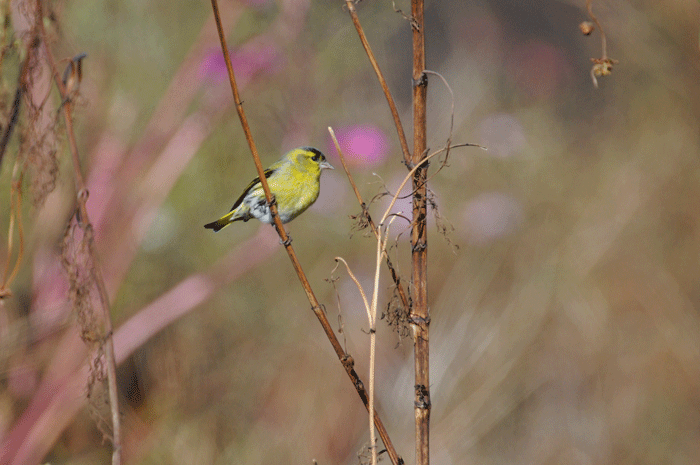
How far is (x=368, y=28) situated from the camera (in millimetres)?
3480

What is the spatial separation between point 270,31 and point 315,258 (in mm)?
1104

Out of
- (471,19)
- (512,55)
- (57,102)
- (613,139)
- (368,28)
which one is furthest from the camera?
(471,19)

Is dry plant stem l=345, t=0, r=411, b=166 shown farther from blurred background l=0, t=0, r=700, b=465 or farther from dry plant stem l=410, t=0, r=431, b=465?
blurred background l=0, t=0, r=700, b=465

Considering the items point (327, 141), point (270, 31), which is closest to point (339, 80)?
point (327, 141)

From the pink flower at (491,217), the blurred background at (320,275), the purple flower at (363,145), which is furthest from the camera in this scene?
the pink flower at (491,217)

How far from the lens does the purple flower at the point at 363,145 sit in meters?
2.83

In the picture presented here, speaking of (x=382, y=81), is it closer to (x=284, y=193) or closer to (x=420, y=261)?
(x=420, y=261)

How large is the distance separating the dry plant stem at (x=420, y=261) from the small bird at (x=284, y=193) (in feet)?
3.25

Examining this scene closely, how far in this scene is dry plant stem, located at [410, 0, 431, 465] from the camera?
0.65 m

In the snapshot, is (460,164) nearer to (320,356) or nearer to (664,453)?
(320,356)

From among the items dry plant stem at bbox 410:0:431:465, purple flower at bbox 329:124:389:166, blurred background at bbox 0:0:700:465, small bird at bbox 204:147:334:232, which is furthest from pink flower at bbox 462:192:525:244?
dry plant stem at bbox 410:0:431:465

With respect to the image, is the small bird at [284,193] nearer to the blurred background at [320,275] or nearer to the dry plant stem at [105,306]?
the blurred background at [320,275]

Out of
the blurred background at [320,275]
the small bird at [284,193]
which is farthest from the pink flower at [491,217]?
the small bird at [284,193]

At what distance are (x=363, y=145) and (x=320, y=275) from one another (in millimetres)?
676
